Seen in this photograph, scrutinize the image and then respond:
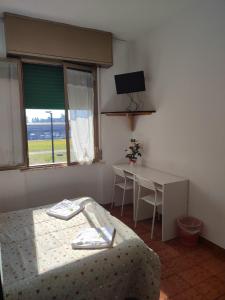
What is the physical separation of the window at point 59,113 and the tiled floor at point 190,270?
1.59m

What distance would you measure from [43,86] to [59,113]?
43 centimetres

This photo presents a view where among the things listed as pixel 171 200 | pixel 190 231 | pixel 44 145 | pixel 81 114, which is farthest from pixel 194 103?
pixel 44 145

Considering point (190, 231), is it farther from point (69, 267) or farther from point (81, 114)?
point (81, 114)

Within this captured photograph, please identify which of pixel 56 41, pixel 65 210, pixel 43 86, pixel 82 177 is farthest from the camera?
pixel 82 177

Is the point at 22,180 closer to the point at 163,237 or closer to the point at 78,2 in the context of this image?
the point at 163,237

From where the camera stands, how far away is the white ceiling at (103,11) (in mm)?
2381

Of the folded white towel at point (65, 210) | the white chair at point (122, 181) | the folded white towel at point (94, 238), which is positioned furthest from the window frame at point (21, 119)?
the folded white towel at point (94, 238)

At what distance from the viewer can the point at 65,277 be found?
57.2 inches

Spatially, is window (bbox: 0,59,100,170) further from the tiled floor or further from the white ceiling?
the tiled floor

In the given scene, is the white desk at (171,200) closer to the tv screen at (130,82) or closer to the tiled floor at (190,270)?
the tiled floor at (190,270)

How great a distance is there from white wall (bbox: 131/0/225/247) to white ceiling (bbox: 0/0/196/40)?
228 mm

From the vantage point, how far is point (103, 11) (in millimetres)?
2564

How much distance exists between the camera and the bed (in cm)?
141

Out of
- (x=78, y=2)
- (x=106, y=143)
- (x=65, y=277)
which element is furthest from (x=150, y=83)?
(x=65, y=277)
